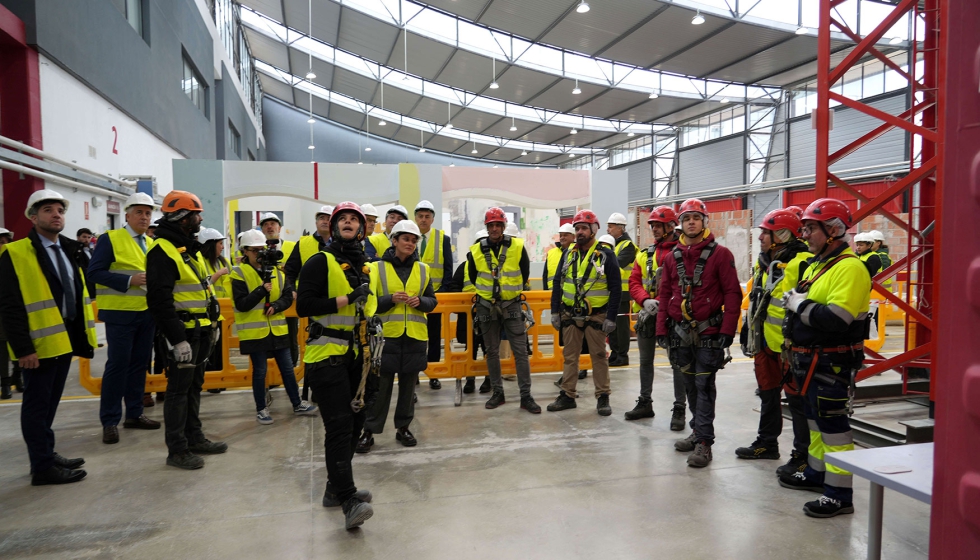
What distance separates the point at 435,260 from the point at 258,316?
225 centimetres

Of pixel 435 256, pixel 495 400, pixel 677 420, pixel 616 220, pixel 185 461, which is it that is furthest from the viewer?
pixel 616 220

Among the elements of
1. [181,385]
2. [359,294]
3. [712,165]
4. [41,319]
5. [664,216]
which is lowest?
[181,385]

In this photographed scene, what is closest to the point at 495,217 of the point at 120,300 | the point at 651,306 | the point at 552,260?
the point at 651,306

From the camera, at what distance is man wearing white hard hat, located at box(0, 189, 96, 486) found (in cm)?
404

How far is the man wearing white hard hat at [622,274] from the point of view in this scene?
26.4 feet

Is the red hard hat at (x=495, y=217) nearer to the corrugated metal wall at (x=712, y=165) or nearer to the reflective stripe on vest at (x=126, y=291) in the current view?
the reflective stripe on vest at (x=126, y=291)

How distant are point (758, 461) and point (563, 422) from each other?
1.83 metres

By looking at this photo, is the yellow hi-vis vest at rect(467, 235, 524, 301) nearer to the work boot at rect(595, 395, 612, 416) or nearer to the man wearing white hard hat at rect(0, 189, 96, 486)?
the work boot at rect(595, 395, 612, 416)

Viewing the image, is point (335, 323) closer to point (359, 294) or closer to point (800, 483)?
point (359, 294)

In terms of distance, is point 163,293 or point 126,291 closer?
point 163,293

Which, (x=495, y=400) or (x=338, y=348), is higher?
(x=338, y=348)

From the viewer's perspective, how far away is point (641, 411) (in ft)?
19.1

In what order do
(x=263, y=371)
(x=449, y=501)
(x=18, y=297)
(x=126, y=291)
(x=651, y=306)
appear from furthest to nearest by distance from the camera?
1. (x=263, y=371)
2. (x=651, y=306)
3. (x=126, y=291)
4. (x=18, y=297)
5. (x=449, y=501)

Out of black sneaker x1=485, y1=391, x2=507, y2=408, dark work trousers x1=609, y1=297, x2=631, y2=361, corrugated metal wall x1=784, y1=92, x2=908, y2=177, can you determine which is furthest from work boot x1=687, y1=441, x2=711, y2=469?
corrugated metal wall x1=784, y1=92, x2=908, y2=177
